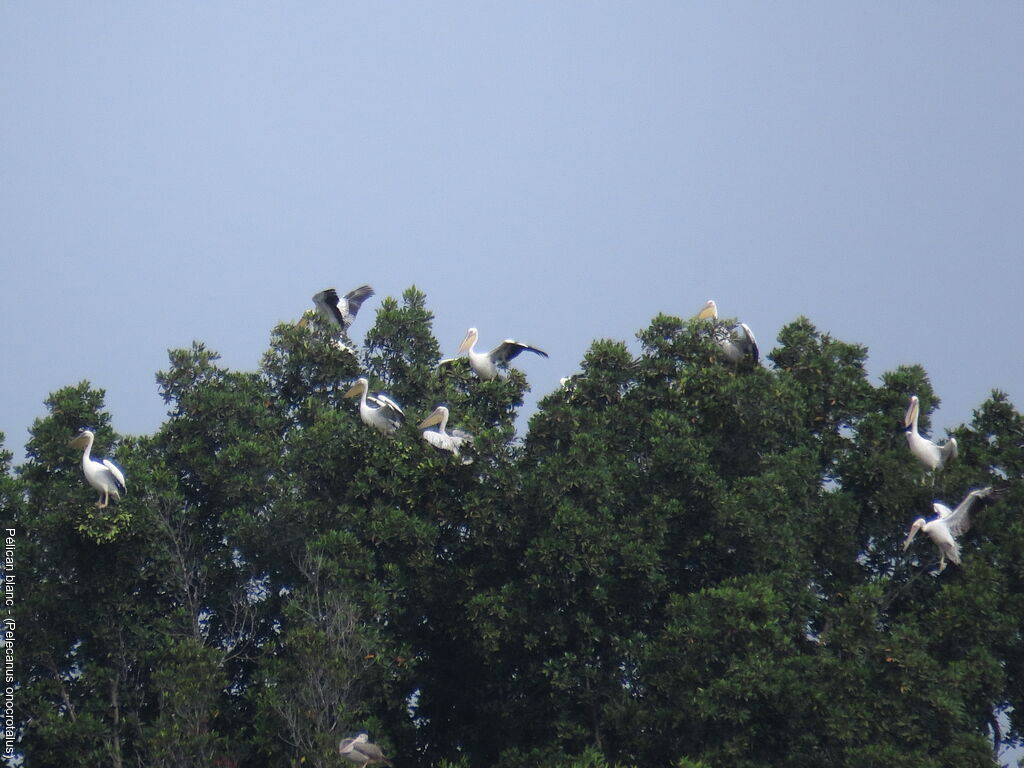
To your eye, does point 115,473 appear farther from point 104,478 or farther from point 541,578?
point 541,578

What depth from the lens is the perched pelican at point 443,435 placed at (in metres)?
18.9

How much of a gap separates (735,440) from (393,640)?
5.18 meters

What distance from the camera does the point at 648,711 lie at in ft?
57.7

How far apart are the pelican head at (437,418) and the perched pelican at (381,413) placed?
13.6 inches

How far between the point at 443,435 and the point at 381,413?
97 centimetres

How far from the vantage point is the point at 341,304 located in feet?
77.3

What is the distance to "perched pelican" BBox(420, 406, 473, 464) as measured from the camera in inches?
744

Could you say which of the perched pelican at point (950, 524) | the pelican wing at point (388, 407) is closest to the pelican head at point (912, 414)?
the perched pelican at point (950, 524)

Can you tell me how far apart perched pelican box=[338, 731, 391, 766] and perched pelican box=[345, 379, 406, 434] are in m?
4.23

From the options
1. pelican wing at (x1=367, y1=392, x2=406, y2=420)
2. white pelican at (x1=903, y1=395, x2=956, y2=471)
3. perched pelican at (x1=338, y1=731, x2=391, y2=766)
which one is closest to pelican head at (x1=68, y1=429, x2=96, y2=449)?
pelican wing at (x1=367, y1=392, x2=406, y2=420)

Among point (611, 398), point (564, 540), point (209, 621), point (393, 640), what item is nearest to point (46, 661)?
point (209, 621)

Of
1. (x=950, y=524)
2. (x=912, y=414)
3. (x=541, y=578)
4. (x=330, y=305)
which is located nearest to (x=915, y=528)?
(x=950, y=524)

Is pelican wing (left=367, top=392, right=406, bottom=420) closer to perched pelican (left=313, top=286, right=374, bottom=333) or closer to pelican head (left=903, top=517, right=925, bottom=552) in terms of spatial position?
perched pelican (left=313, top=286, right=374, bottom=333)

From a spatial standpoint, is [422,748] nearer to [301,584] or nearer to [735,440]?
[301,584]
